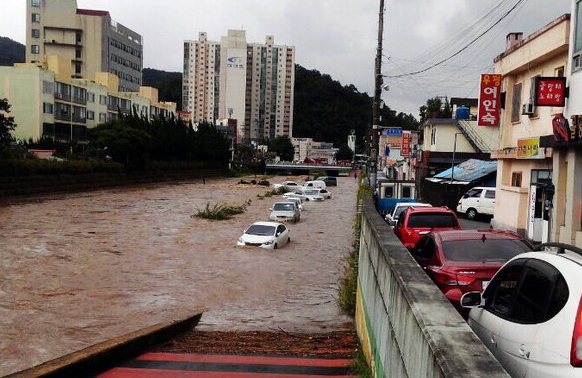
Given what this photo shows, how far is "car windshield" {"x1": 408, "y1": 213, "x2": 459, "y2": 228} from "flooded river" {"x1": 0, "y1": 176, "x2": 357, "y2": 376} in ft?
9.91

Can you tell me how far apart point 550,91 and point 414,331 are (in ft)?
47.4

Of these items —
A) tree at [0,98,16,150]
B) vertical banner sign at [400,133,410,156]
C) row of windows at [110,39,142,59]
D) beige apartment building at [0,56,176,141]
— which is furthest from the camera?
row of windows at [110,39,142,59]

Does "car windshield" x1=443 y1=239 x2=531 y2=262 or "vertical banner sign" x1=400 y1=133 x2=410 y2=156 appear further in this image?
"vertical banner sign" x1=400 y1=133 x2=410 y2=156

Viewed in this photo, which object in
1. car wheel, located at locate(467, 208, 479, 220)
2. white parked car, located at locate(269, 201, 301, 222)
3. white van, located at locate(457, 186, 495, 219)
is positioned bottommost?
white parked car, located at locate(269, 201, 301, 222)

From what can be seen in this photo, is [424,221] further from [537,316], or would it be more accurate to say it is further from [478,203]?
[478,203]

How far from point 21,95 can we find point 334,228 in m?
43.3

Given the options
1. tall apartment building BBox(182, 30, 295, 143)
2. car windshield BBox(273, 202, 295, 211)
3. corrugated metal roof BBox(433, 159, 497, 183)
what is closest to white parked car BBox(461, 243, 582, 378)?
corrugated metal roof BBox(433, 159, 497, 183)

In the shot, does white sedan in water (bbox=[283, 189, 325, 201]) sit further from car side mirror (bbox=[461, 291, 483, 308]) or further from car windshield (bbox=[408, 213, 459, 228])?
car side mirror (bbox=[461, 291, 483, 308])

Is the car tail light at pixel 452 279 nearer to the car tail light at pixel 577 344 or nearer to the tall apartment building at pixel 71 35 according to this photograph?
the car tail light at pixel 577 344

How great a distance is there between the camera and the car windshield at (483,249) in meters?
8.87

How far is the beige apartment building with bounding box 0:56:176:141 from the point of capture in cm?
6719

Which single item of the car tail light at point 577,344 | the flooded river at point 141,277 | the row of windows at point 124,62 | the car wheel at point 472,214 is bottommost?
the flooded river at point 141,277

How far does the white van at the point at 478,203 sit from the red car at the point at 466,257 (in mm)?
22089

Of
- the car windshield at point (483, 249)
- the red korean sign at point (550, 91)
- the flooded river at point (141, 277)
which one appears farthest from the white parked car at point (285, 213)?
Answer: the car windshield at point (483, 249)
